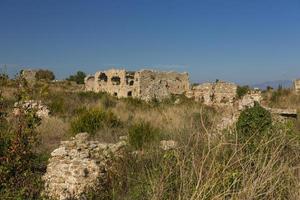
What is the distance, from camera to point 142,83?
2525 centimetres

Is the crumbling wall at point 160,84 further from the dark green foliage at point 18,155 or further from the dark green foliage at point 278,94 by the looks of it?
the dark green foliage at point 18,155

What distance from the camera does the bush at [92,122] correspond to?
10.8 m

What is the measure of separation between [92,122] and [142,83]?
14.1 meters

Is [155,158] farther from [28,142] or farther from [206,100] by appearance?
[206,100]

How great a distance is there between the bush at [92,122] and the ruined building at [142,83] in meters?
12.6

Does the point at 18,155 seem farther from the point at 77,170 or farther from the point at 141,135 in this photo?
the point at 141,135

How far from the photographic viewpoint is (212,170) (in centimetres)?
373

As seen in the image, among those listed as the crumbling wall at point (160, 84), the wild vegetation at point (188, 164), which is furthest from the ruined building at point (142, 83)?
the wild vegetation at point (188, 164)

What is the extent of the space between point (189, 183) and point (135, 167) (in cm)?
232

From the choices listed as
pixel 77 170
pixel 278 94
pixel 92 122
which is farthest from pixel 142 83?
pixel 77 170

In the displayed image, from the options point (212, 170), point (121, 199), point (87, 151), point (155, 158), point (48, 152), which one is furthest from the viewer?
point (48, 152)

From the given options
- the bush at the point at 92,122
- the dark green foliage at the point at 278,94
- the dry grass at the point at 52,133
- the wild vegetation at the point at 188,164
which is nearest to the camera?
the wild vegetation at the point at 188,164

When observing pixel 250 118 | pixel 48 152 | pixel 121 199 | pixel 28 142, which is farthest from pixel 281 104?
pixel 28 142

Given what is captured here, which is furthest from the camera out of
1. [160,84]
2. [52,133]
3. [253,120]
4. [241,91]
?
[160,84]
